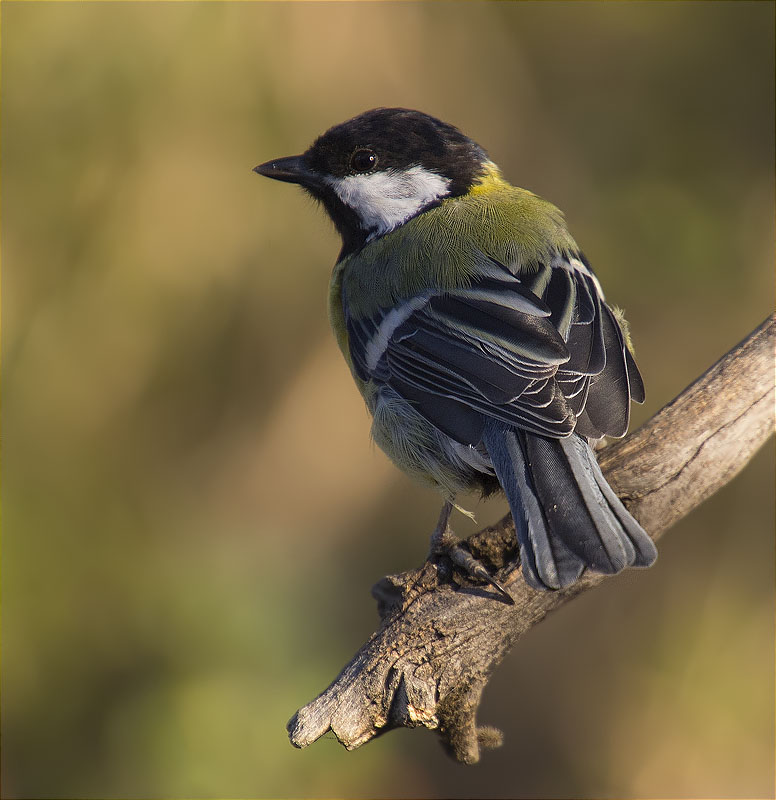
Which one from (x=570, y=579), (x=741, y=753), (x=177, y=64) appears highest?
(x=177, y=64)

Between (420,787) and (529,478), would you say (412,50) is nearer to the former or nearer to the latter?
(529,478)

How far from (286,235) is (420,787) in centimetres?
280

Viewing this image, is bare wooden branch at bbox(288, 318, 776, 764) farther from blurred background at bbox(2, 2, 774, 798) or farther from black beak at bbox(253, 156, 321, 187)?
black beak at bbox(253, 156, 321, 187)

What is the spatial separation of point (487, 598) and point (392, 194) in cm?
157

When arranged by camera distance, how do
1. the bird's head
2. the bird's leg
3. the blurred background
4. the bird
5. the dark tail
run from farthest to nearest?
the blurred background, the bird's head, the bird's leg, the bird, the dark tail

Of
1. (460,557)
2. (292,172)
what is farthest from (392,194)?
(460,557)

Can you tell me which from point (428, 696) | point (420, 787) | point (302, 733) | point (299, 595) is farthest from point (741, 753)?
point (302, 733)

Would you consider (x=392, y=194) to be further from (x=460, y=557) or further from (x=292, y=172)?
(x=460, y=557)

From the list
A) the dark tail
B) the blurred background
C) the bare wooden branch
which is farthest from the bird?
the blurred background

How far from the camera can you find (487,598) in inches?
93.6

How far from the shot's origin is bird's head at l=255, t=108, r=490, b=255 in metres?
3.13

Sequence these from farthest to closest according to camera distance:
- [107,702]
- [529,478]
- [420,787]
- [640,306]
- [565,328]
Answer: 1. [640,306]
2. [420,787]
3. [107,702]
4. [565,328]
5. [529,478]

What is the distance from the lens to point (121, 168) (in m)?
3.92

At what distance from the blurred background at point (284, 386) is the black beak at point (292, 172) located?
8.9 inches
